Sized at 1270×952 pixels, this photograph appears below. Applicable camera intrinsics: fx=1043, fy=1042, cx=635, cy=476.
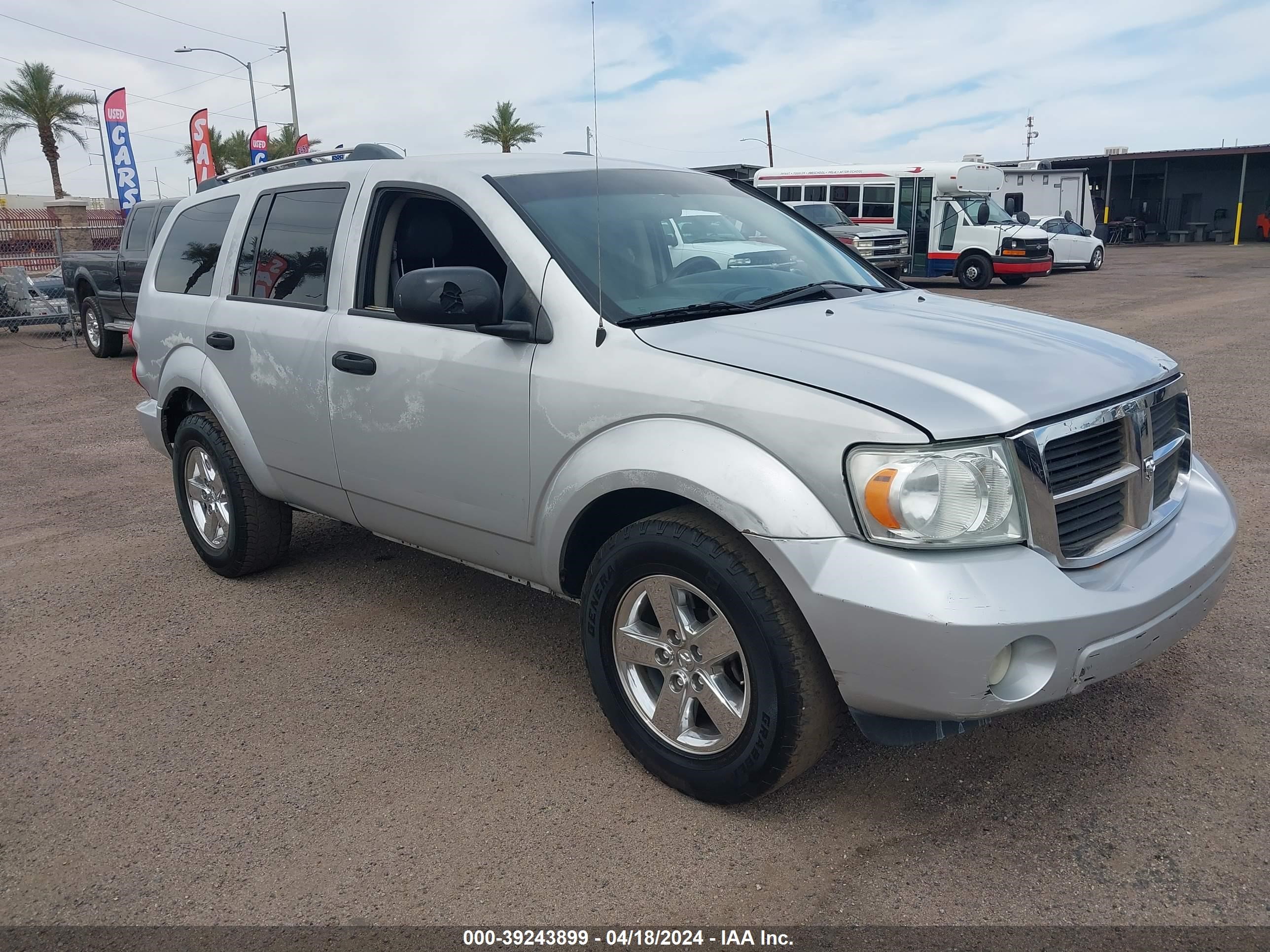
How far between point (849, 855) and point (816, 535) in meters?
0.89

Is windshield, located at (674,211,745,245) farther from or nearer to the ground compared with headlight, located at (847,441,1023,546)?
farther from the ground

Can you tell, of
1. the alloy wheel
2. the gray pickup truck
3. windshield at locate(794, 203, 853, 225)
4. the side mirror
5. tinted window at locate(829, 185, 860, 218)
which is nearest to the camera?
the alloy wheel

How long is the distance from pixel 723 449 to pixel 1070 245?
28154mm

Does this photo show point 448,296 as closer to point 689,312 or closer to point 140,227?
point 689,312

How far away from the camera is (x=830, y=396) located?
2654mm

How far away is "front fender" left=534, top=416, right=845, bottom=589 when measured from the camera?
2648mm

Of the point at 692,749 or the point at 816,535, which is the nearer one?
the point at 816,535

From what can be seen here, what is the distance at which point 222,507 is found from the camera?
4.98 meters

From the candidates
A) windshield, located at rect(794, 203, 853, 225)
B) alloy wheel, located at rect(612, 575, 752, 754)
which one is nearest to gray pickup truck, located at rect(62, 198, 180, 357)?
alloy wheel, located at rect(612, 575, 752, 754)

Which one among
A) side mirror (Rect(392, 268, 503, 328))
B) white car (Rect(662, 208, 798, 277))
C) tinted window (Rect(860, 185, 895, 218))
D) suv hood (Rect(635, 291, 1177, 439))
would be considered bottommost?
suv hood (Rect(635, 291, 1177, 439))

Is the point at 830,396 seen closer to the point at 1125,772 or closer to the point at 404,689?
the point at 1125,772

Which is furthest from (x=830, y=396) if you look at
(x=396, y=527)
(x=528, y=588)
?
(x=528, y=588)

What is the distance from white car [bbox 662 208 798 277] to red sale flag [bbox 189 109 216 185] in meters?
30.0

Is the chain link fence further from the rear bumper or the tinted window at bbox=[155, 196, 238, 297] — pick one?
the rear bumper
